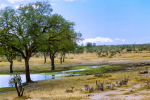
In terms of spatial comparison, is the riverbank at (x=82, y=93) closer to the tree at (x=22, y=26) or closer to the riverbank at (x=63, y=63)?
the tree at (x=22, y=26)

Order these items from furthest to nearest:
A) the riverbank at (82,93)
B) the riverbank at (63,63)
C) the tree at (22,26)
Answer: the riverbank at (63,63) < the tree at (22,26) < the riverbank at (82,93)

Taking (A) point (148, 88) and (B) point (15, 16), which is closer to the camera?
(A) point (148, 88)

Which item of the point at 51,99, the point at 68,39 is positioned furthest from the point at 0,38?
the point at 51,99

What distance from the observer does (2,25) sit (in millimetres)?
25422

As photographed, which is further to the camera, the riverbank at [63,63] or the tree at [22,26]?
the riverbank at [63,63]

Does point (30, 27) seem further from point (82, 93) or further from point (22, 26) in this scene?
point (82, 93)

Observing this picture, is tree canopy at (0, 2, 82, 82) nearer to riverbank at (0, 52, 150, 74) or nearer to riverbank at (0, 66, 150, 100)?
riverbank at (0, 66, 150, 100)

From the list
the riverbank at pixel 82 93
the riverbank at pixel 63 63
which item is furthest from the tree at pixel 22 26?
the riverbank at pixel 63 63

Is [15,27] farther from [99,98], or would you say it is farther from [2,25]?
[99,98]

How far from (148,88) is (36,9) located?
61.0 feet

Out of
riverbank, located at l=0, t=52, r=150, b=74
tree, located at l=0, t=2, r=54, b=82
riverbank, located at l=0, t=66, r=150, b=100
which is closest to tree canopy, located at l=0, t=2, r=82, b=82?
tree, located at l=0, t=2, r=54, b=82

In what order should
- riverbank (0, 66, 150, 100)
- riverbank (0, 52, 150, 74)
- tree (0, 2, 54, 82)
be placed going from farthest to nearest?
riverbank (0, 52, 150, 74)
tree (0, 2, 54, 82)
riverbank (0, 66, 150, 100)

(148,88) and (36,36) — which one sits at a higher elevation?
(36,36)

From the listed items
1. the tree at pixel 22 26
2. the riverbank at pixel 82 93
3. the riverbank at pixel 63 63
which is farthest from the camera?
the riverbank at pixel 63 63
